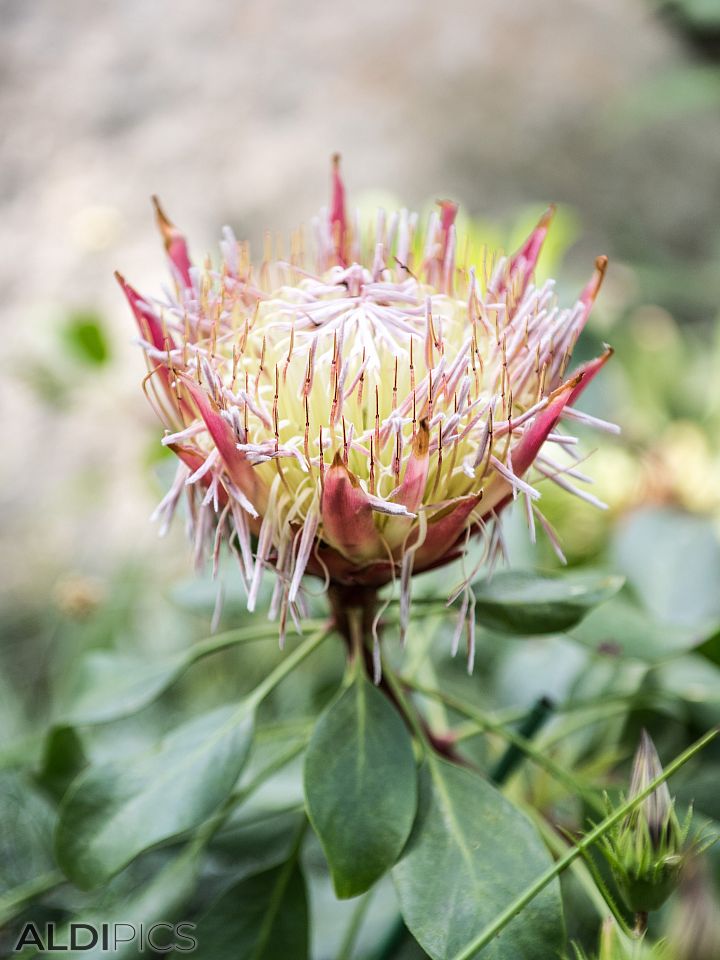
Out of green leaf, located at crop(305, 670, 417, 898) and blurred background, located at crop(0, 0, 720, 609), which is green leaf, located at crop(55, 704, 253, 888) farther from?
blurred background, located at crop(0, 0, 720, 609)

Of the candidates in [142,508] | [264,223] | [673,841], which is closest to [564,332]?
[673,841]


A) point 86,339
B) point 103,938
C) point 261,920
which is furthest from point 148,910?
point 86,339

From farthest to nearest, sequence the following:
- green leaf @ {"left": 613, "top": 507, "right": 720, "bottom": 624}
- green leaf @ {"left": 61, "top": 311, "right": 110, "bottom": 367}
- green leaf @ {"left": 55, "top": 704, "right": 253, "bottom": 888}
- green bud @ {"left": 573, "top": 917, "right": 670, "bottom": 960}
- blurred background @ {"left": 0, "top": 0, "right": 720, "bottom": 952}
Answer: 1. blurred background @ {"left": 0, "top": 0, "right": 720, "bottom": 952}
2. green leaf @ {"left": 61, "top": 311, "right": 110, "bottom": 367}
3. green leaf @ {"left": 613, "top": 507, "right": 720, "bottom": 624}
4. green leaf @ {"left": 55, "top": 704, "right": 253, "bottom": 888}
5. green bud @ {"left": 573, "top": 917, "right": 670, "bottom": 960}

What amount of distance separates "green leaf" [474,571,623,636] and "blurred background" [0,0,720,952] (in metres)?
0.84

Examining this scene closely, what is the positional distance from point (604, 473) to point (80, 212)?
1.17 metres

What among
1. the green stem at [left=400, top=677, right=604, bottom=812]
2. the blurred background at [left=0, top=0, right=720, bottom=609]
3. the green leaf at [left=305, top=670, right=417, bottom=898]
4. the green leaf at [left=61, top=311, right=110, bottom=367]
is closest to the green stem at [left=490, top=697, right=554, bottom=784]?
the green stem at [left=400, top=677, right=604, bottom=812]

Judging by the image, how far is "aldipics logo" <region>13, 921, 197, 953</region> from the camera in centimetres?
55

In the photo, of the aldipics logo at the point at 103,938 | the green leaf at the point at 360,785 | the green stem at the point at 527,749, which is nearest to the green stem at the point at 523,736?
the green stem at the point at 527,749

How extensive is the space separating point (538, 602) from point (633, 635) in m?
0.10

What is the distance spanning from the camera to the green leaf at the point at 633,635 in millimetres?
511

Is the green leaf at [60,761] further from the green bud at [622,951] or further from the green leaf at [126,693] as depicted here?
the green bud at [622,951]

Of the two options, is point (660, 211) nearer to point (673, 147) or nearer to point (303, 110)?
point (673, 147)

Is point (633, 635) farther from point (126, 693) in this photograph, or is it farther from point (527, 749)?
point (126, 693)

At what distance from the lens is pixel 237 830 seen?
0.65 meters
